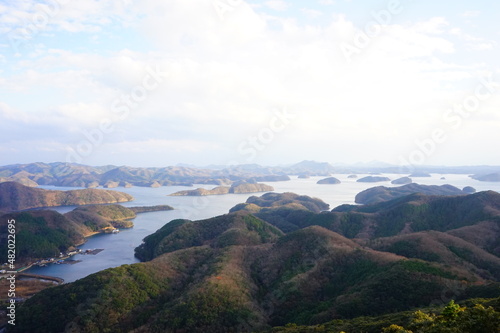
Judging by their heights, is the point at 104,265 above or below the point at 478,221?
below

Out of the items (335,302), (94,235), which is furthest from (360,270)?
(94,235)

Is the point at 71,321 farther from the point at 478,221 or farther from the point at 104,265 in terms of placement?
the point at 478,221

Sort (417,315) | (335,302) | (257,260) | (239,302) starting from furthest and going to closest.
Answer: (257,260)
(239,302)
(335,302)
(417,315)

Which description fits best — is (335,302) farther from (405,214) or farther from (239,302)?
(405,214)

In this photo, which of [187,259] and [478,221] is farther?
[478,221]

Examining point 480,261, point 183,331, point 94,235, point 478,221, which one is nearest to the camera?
point 183,331


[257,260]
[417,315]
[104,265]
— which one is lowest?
[104,265]
